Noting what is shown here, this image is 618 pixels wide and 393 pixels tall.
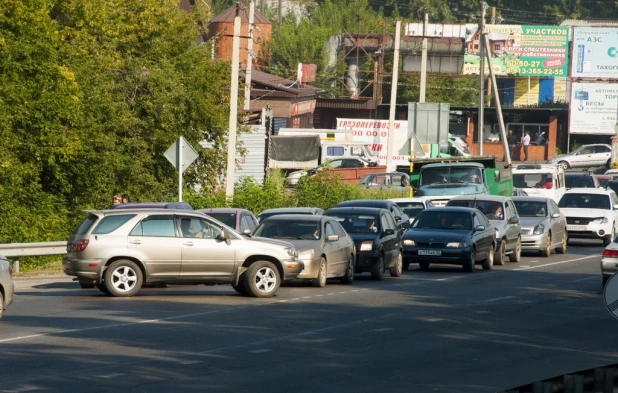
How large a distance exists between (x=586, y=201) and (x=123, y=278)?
22595 millimetres

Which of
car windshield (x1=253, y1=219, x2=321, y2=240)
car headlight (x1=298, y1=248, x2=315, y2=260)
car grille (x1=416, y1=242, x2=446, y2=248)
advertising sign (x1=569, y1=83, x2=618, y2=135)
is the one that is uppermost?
advertising sign (x1=569, y1=83, x2=618, y2=135)

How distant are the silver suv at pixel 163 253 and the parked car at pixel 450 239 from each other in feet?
24.9

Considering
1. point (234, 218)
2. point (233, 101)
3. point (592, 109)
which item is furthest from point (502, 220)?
point (592, 109)

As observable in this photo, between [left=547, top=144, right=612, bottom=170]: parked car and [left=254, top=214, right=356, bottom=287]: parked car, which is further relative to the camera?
[left=547, top=144, right=612, bottom=170]: parked car

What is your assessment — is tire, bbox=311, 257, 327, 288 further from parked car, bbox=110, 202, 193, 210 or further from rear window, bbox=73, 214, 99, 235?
rear window, bbox=73, 214, 99, 235

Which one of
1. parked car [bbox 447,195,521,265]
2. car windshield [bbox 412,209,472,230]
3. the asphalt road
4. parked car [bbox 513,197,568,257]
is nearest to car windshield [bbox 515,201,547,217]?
parked car [bbox 513,197,568,257]

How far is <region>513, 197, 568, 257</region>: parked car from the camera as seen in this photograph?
108 ft

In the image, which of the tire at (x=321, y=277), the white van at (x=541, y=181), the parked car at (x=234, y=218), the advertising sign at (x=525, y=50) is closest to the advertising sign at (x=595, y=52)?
the advertising sign at (x=525, y=50)

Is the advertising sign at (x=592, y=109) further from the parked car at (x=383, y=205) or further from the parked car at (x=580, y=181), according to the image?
the parked car at (x=383, y=205)

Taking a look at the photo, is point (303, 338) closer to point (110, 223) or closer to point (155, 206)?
point (110, 223)

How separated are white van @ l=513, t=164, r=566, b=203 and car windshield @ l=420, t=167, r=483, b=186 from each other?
7051 millimetres

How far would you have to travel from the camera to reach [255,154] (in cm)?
4797

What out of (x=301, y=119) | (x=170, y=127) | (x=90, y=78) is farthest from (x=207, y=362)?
(x=301, y=119)

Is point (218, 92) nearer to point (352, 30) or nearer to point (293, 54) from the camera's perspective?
point (293, 54)
